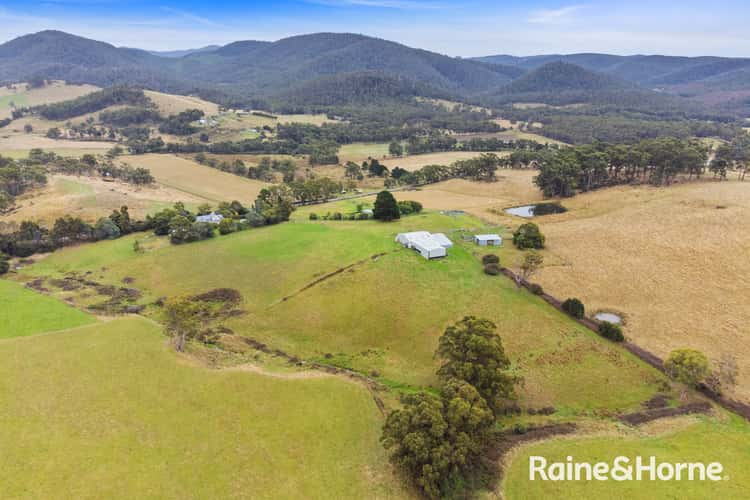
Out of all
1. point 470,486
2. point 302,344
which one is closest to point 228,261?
point 302,344

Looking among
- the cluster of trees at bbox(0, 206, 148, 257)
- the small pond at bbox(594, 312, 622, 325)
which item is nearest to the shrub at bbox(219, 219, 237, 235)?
the cluster of trees at bbox(0, 206, 148, 257)

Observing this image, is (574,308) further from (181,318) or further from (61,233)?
(61,233)

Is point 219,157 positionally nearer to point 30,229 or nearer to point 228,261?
point 30,229

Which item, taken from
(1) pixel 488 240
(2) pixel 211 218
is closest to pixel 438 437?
(1) pixel 488 240

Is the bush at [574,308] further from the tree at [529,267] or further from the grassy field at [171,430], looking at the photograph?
the grassy field at [171,430]

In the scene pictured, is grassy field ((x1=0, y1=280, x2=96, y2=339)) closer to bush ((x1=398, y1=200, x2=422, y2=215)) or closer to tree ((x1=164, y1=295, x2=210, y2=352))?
tree ((x1=164, y1=295, x2=210, y2=352))

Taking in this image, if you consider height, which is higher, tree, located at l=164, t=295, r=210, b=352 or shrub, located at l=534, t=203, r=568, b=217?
shrub, located at l=534, t=203, r=568, b=217
